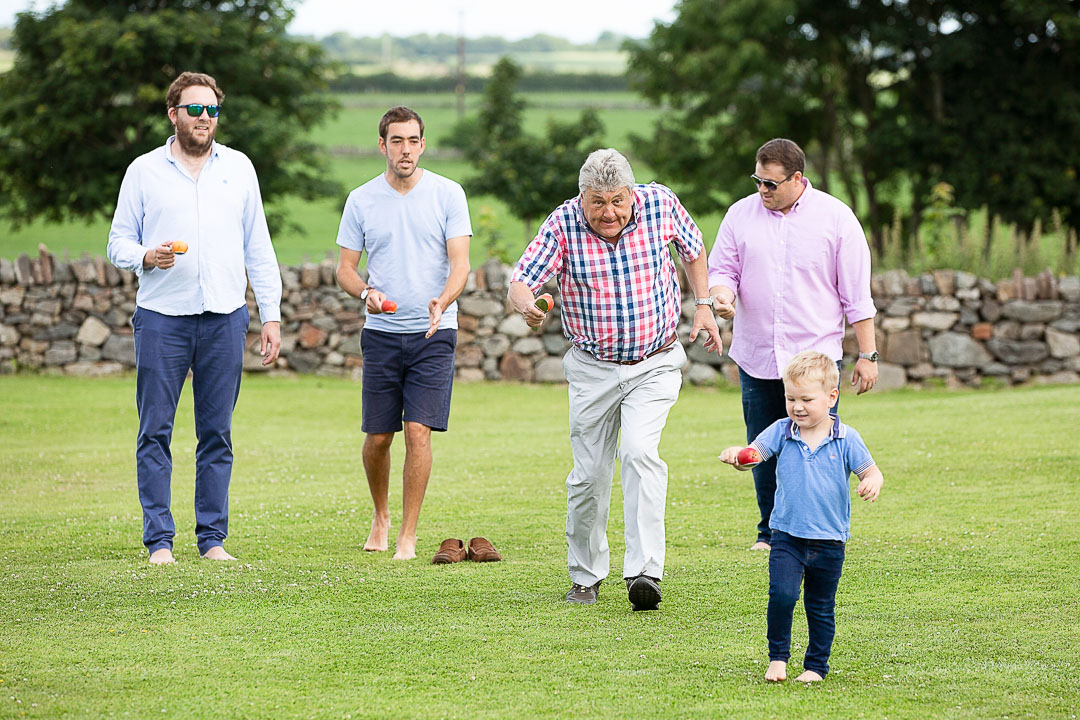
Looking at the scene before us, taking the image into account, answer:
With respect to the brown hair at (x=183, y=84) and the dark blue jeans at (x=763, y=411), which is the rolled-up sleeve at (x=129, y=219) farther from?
the dark blue jeans at (x=763, y=411)

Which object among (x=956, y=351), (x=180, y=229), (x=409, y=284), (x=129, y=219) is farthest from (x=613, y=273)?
(x=956, y=351)

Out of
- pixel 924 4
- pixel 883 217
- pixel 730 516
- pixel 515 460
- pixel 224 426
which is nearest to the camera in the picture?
pixel 224 426

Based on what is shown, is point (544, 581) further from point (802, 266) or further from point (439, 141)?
point (439, 141)

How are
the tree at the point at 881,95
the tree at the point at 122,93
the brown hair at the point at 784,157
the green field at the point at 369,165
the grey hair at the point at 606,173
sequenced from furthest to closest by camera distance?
1. the green field at the point at 369,165
2. the tree at the point at 881,95
3. the tree at the point at 122,93
4. the brown hair at the point at 784,157
5. the grey hair at the point at 606,173

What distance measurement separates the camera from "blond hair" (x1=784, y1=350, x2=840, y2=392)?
417cm

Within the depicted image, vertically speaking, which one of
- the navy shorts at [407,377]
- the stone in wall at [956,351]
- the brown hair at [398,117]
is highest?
the brown hair at [398,117]

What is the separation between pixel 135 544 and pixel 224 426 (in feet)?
3.15

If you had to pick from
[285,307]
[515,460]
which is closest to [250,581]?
[515,460]

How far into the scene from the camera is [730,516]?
24.2 feet

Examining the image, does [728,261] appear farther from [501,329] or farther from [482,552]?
[501,329]

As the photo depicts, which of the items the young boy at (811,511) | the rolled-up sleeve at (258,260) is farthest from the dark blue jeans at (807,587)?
the rolled-up sleeve at (258,260)

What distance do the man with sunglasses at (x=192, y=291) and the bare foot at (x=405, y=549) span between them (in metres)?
0.81

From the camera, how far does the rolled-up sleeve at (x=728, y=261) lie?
20.1 ft

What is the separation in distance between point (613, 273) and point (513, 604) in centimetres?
142
